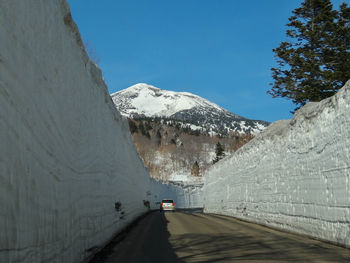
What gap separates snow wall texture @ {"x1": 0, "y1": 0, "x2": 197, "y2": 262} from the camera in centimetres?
401

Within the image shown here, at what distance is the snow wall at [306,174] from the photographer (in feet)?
31.3

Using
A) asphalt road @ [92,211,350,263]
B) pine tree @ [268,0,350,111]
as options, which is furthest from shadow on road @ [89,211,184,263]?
pine tree @ [268,0,350,111]

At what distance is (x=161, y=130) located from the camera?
194 m

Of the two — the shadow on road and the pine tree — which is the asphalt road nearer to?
the shadow on road

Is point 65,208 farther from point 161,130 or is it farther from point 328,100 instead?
point 161,130

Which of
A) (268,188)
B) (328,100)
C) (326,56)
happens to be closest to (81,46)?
(328,100)

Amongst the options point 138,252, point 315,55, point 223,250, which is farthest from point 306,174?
point 315,55

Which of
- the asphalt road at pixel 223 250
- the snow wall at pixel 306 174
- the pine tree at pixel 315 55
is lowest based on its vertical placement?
the asphalt road at pixel 223 250

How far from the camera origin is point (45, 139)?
5250 mm

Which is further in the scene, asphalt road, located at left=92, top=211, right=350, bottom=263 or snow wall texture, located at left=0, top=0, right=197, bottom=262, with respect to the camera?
asphalt road, located at left=92, top=211, right=350, bottom=263

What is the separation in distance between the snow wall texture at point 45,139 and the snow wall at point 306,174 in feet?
20.2

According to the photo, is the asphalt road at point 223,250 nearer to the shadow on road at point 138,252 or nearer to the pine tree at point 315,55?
the shadow on road at point 138,252

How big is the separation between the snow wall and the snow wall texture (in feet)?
20.2

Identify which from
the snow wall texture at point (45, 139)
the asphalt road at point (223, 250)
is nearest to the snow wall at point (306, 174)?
the asphalt road at point (223, 250)
